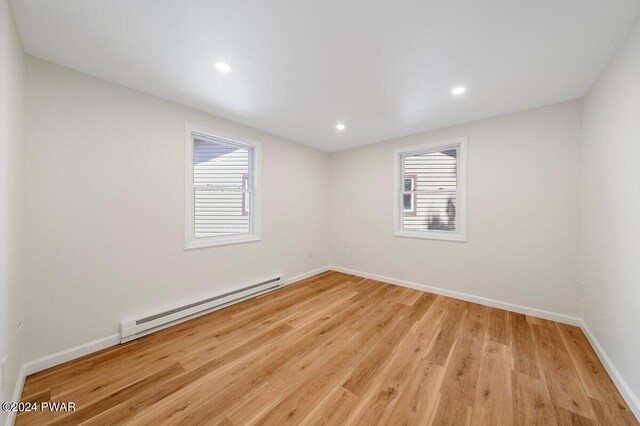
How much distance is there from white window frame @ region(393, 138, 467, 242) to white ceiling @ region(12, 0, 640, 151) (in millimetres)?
728

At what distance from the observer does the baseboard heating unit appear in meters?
2.10

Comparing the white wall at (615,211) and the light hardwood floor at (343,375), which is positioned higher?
the white wall at (615,211)

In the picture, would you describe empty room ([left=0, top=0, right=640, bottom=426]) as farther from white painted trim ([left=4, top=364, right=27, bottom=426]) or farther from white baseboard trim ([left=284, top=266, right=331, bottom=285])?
white baseboard trim ([left=284, top=266, right=331, bottom=285])

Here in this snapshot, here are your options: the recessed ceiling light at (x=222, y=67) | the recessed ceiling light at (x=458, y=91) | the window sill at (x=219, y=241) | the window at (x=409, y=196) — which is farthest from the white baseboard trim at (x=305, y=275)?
the recessed ceiling light at (x=458, y=91)

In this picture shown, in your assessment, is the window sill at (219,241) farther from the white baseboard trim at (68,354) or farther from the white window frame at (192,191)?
the white baseboard trim at (68,354)

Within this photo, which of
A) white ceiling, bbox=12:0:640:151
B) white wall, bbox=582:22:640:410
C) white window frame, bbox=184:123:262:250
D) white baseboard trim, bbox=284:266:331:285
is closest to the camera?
white ceiling, bbox=12:0:640:151

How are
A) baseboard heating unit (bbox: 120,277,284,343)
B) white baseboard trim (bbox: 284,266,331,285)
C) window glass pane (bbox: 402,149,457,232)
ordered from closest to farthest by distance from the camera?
baseboard heating unit (bbox: 120,277,284,343) < window glass pane (bbox: 402,149,457,232) < white baseboard trim (bbox: 284,266,331,285)

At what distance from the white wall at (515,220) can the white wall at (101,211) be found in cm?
306

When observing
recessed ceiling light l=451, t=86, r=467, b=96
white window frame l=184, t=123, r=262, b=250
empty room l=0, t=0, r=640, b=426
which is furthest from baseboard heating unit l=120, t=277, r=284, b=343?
recessed ceiling light l=451, t=86, r=467, b=96

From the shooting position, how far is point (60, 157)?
1.81 m

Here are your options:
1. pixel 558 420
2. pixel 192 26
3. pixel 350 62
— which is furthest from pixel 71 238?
pixel 558 420

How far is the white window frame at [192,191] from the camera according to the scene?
255 cm

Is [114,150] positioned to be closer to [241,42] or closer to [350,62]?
[241,42]

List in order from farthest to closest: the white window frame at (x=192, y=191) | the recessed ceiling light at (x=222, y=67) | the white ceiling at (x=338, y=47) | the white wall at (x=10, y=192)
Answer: the white window frame at (x=192, y=191) < the recessed ceiling light at (x=222, y=67) < the white ceiling at (x=338, y=47) < the white wall at (x=10, y=192)
